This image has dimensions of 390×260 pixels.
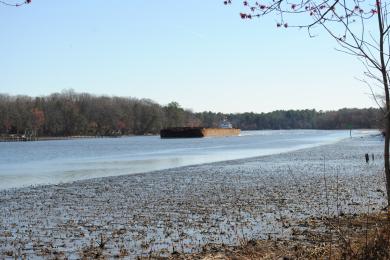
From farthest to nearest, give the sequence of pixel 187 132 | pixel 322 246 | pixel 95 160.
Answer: pixel 187 132 → pixel 95 160 → pixel 322 246

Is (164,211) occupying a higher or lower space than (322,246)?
lower

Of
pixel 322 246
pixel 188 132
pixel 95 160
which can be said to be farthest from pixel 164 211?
pixel 188 132

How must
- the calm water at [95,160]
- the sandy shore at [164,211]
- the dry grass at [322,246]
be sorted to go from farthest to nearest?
the calm water at [95,160]
the sandy shore at [164,211]
the dry grass at [322,246]

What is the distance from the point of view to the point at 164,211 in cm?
1630

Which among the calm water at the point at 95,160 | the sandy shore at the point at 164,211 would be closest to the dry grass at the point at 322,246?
the sandy shore at the point at 164,211

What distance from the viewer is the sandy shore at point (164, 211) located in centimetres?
1173

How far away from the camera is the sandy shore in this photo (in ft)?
38.5

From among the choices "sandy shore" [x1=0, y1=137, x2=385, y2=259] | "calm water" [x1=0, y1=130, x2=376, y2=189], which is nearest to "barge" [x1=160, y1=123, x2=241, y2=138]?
"calm water" [x1=0, y1=130, x2=376, y2=189]

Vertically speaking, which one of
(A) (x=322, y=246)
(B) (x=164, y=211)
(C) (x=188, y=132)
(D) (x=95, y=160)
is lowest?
(D) (x=95, y=160)

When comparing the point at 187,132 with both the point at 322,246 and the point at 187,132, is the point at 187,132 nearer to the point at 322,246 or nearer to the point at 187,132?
the point at 187,132

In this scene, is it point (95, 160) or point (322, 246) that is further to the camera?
point (95, 160)

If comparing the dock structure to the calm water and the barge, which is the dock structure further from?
the calm water

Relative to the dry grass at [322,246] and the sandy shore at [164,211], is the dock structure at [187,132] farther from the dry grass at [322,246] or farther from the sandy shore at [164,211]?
the dry grass at [322,246]

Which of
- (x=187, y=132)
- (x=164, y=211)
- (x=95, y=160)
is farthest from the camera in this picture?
(x=187, y=132)
